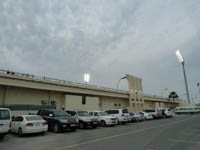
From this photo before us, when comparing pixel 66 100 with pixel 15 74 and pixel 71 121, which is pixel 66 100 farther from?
pixel 71 121

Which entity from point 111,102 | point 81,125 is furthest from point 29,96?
point 111,102

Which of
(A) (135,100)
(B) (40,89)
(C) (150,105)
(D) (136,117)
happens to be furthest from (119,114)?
(C) (150,105)

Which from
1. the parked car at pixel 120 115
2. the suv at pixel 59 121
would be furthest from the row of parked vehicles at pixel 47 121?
the parked car at pixel 120 115

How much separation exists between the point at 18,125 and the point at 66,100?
45.7 ft

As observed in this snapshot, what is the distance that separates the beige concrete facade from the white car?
828 centimetres

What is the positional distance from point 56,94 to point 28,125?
14.9m

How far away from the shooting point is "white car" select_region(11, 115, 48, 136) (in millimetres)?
11273

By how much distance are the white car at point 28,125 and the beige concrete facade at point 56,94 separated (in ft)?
27.2

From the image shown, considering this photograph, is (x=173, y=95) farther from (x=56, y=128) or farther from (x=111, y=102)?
(x=56, y=128)

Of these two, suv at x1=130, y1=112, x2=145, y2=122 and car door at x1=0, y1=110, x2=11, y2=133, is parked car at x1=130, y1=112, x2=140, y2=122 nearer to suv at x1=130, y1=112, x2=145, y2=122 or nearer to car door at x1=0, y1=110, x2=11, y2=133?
suv at x1=130, y1=112, x2=145, y2=122

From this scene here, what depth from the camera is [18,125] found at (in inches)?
471

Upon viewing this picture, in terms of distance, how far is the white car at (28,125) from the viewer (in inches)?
444

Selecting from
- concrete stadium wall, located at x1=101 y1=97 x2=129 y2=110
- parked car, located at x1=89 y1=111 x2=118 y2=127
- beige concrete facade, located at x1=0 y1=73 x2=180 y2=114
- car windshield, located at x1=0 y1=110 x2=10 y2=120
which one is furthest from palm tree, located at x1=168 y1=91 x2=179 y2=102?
car windshield, located at x1=0 y1=110 x2=10 y2=120

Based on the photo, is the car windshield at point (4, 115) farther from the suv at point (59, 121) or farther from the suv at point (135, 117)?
the suv at point (135, 117)
